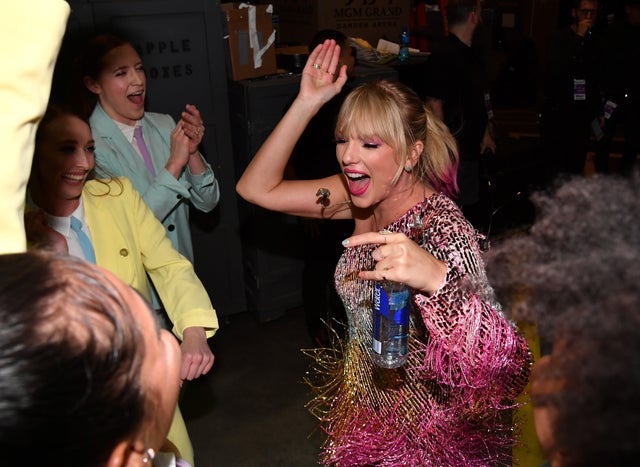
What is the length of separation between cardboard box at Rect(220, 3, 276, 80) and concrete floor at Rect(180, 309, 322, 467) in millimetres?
1627

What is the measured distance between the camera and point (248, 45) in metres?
3.47

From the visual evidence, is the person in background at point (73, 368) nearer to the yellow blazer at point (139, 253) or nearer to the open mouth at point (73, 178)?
the yellow blazer at point (139, 253)

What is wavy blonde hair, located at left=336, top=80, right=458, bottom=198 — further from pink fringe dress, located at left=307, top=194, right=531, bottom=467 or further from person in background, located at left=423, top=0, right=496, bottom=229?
person in background, located at left=423, top=0, right=496, bottom=229

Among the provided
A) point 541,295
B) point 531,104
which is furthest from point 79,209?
point 531,104

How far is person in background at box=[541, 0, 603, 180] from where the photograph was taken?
16.3ft

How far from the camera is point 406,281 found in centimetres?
149

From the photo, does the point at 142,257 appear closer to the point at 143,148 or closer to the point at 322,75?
the point at 322,75

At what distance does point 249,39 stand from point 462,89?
4.41 ft

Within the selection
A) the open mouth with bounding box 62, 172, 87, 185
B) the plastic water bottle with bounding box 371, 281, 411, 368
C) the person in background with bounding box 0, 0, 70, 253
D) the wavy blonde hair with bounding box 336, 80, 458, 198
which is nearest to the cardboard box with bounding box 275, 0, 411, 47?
the wavy blonde hair with bounding box 336, 80, 458, 198

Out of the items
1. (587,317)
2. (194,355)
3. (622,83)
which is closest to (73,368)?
(587,317)

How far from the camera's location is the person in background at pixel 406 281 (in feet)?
5.10

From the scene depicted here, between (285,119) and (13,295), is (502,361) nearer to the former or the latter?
(285,119)

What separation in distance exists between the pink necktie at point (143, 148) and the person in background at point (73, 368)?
2.08 m

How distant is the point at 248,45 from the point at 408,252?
94.0 inches
